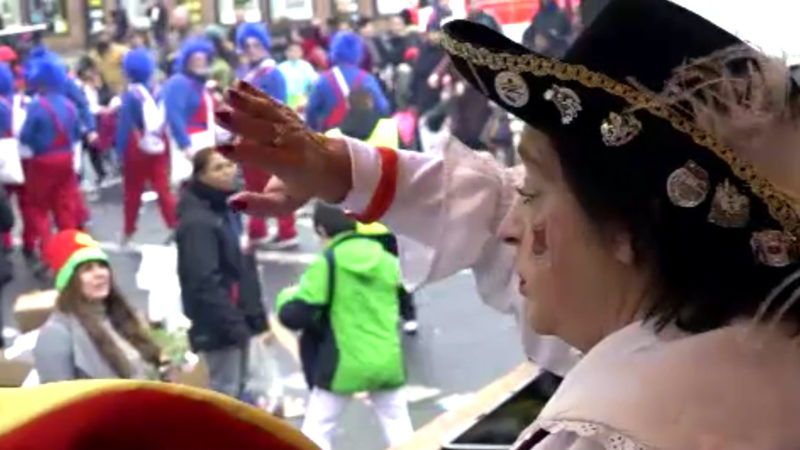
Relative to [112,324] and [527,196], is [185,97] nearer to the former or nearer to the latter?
[112,324]

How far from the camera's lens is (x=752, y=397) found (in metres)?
0.69

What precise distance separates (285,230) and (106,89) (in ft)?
4.91

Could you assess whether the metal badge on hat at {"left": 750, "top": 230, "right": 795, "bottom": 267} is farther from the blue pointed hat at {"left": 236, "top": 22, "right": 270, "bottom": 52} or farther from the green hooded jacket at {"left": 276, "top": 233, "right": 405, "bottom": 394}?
the blue pointed hat at {"left": 236, "top": 22, "right": 270, "bottom": 52}

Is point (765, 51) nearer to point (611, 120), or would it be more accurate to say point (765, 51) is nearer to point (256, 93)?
point (611, 120)

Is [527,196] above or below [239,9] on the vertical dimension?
above

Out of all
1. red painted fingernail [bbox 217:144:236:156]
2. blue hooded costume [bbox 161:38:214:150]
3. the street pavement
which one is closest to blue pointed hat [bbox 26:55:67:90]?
blue hooded costume [bbox 161:38:214:150]

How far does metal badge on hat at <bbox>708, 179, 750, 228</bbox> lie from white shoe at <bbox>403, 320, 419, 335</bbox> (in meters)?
2.67

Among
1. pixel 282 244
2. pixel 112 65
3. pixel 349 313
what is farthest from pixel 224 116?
pixel 112 65

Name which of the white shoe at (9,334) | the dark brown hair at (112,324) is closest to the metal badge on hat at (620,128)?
the dark brown hair at (112,324)

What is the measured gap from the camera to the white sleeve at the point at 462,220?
1.05 m

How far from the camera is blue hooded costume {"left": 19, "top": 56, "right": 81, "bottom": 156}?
178 inches

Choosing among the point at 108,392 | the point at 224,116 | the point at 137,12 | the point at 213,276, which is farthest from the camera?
the point at 137,12

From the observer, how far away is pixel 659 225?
0.69m

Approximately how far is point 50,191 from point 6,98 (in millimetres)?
341
